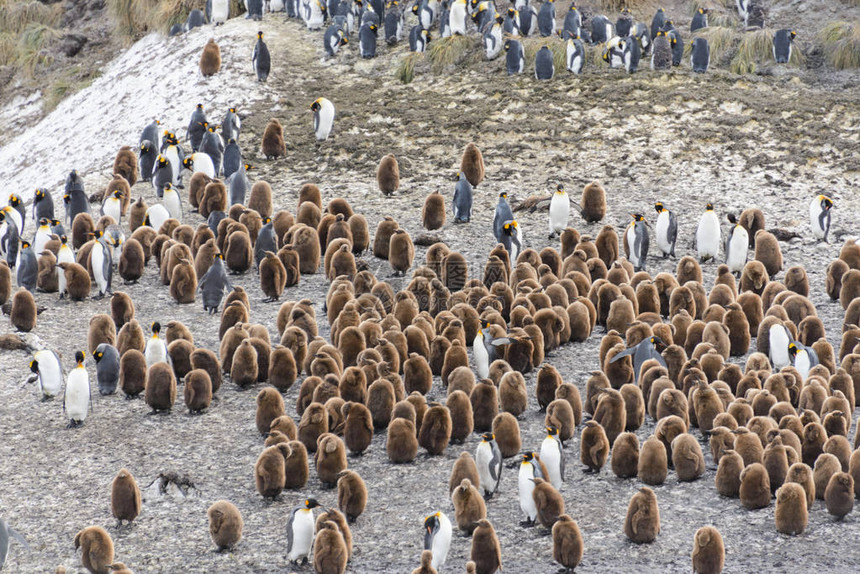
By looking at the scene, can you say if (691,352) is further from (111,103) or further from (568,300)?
(111,103)

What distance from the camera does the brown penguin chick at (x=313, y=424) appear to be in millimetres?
8453

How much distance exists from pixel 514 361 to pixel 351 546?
3.22 meters

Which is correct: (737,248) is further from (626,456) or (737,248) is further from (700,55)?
(700,55)

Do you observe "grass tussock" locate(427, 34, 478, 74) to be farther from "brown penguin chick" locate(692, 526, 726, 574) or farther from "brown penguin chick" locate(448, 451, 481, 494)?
"brown penguin chick" locate(692, 526, 726, 574)

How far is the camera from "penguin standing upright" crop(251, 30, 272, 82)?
1781 cm

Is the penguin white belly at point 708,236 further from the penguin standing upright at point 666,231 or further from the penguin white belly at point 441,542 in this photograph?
the penguin white belly at point 441,542

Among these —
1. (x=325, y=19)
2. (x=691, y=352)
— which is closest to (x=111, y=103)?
(x=325, y=19)

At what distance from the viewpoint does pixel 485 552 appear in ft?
22.6

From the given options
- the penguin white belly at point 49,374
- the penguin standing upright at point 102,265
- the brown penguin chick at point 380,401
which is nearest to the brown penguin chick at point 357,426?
the brown penguin chick at point 380,401

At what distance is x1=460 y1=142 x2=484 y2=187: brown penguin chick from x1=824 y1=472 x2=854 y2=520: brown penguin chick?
8020 millimetres

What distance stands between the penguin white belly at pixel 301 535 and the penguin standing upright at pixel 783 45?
45.1ft

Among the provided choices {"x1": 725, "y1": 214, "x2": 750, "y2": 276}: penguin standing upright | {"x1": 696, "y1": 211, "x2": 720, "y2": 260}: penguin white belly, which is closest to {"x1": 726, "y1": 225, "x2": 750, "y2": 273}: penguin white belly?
{"x1": 725, "y1": 214, "x2": 750, "y2": 276}: penguin standing upright

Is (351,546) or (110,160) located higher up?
(110,160)

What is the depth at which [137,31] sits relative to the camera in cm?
2225
